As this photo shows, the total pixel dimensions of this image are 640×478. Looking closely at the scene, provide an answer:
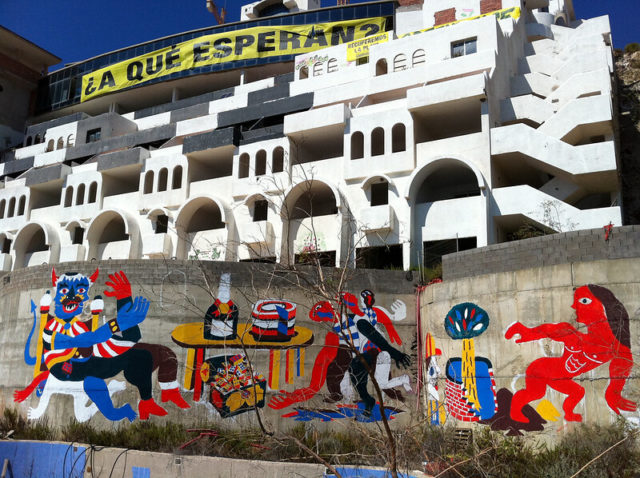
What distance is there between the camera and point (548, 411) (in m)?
13.9

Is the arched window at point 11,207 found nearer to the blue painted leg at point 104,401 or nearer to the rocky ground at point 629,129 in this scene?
the blue painted leg at point 104,401

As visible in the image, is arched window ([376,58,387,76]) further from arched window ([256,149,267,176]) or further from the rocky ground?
the rocky ground

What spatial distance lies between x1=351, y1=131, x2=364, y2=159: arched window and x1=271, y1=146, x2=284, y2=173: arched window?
3.40m

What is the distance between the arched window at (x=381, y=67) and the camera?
29.0 meters

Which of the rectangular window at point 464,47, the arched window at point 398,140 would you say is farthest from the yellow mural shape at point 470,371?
the rectangular window at point 464,47

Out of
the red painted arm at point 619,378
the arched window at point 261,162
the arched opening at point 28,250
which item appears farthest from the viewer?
Answer: the arched opening at point 28,250

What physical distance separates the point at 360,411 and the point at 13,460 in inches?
372

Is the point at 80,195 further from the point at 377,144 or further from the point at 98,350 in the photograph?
the point at 98,350

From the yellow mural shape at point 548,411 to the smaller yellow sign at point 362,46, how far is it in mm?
21572

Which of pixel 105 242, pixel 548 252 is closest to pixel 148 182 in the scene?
pixel 105 242

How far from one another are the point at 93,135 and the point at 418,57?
70.4 feet

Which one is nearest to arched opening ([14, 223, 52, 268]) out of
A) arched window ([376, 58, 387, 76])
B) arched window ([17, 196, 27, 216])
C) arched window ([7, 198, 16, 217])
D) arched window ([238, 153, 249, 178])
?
arched window ([17, 196, 27, 216])

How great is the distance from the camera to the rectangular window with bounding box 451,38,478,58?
26423 mm

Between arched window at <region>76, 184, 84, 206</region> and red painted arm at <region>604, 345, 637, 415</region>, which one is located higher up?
arched window at <region>76, 184, 84, 206</region>
